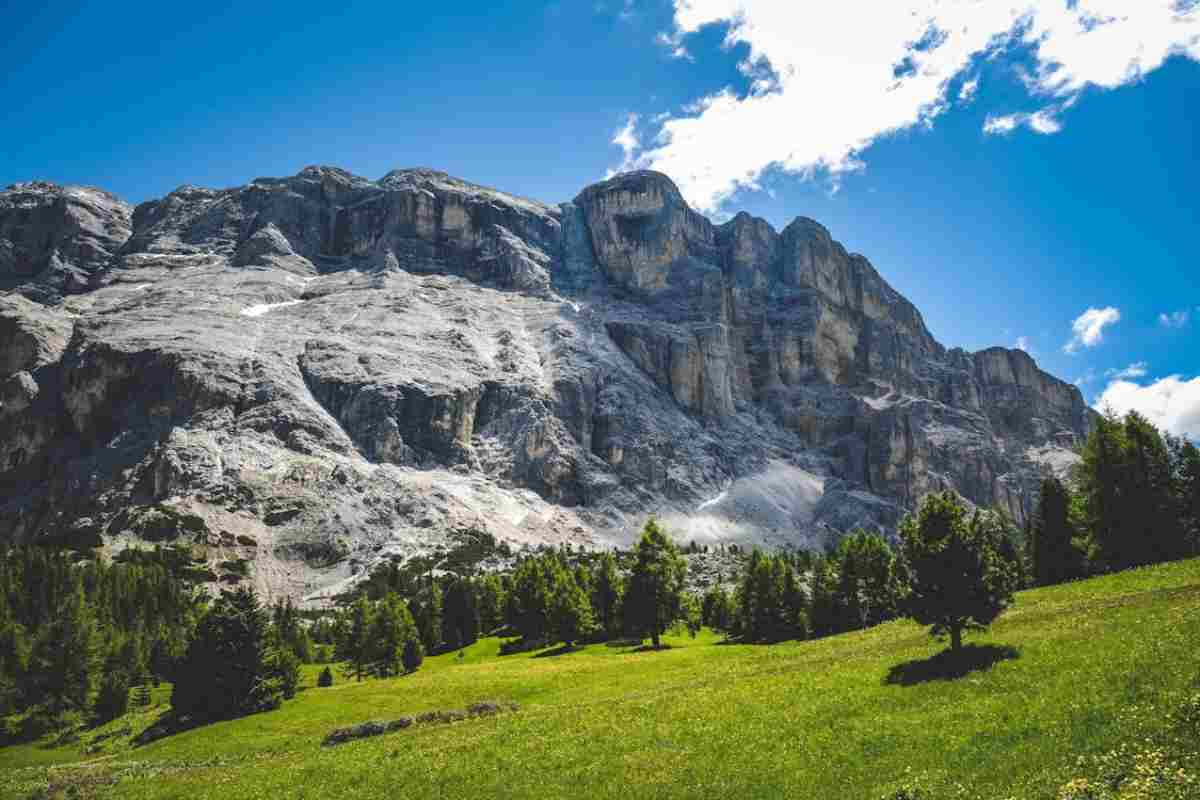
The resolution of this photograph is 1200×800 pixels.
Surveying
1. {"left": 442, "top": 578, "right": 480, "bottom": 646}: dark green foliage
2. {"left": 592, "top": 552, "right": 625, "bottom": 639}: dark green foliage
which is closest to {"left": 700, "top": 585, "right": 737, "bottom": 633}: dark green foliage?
{"left": 592, "top": 552, "right": 625, "bottom": 639}: dark green foliage

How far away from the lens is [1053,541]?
211 ft

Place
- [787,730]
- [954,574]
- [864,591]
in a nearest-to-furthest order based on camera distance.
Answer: [787,730], [954,574], [864,591]

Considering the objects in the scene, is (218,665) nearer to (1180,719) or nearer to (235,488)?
(1180,719)

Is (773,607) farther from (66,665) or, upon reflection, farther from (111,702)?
(66,665)

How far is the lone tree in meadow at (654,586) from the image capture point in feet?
213

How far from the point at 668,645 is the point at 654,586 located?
525 centimetres

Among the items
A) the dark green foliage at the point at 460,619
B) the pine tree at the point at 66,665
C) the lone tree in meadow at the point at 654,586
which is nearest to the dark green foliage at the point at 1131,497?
the lone tree in meadow at the point at 654,586

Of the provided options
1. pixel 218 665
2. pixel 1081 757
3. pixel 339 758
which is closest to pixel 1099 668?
pixel 1081 757

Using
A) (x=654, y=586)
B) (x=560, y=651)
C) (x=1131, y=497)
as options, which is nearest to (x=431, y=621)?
(x=560, y=651)

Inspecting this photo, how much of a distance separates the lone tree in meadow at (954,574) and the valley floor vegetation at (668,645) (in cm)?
9

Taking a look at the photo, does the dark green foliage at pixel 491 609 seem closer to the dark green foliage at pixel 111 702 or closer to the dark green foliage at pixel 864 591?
the dark green foliage at pixel 111 702

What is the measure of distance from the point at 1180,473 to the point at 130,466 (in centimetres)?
21961

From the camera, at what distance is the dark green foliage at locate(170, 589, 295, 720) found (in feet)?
161

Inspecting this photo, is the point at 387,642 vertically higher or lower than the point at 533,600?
lower
